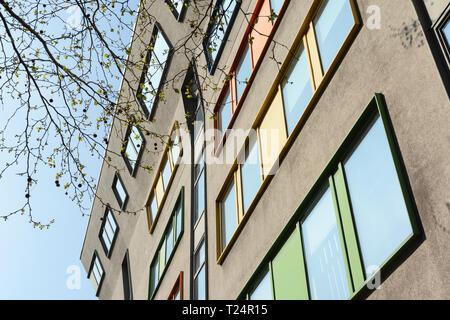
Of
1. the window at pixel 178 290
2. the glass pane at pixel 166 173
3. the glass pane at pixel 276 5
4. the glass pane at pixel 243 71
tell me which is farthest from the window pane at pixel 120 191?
the glass pane at pixel 276 5

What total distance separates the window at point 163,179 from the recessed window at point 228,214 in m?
5.59

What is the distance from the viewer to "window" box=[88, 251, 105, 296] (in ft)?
105

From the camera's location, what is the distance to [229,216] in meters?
14.0

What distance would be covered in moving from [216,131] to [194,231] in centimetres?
330

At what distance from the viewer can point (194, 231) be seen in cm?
1695

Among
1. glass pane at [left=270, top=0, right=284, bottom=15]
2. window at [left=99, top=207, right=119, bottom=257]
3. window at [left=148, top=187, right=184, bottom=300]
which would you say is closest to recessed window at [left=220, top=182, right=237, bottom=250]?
window at [left=148, top=187, right=184, bottom=300]

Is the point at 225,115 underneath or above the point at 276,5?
underneath

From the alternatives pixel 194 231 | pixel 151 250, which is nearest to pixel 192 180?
pixel 194 231

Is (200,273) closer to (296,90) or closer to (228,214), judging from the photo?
(228,214)

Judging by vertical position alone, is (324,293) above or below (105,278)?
below

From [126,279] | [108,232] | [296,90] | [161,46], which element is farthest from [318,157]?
[108,232]

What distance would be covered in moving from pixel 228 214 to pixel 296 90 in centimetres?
457

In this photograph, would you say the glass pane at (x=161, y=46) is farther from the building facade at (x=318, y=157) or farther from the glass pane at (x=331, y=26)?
the glass pane at (x=331, y=26)
